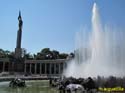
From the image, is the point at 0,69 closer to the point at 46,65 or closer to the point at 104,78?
the point at 46,65

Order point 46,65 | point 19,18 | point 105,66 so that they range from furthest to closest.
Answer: point 46,65
point 19,18
point 105,66

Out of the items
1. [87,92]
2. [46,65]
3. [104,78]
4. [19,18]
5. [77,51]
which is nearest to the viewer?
[87,92]

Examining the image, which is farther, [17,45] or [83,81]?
[17,45]

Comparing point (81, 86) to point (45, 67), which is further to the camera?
point (45, 67)

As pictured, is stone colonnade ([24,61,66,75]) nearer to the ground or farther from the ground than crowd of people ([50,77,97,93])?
farther from the ground

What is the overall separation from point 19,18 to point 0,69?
113 feet

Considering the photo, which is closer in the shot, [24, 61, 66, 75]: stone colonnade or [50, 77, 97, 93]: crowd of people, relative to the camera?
[50, 77, 97, 93]: crowd of people

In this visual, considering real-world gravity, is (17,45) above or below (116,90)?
above

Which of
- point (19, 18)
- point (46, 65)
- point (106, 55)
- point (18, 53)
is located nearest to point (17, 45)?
point (18, 53)

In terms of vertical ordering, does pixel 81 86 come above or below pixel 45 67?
below

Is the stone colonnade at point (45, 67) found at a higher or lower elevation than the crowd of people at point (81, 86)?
higher

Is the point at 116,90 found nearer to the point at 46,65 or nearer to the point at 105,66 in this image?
the point at 105,66

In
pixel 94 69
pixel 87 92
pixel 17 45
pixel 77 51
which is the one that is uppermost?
pixel 17 45

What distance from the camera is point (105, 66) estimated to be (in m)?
43.2
